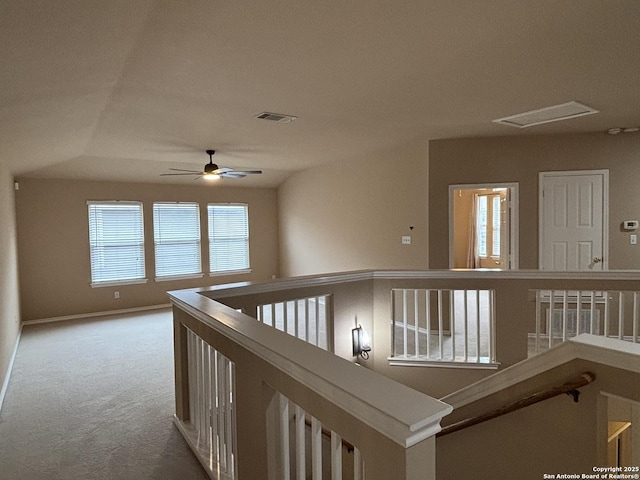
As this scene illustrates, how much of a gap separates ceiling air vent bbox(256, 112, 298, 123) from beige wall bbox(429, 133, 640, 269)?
2.19 meters

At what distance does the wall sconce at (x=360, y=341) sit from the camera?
3.95 metres

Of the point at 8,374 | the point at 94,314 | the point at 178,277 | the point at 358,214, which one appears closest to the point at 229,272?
the point at 178,277

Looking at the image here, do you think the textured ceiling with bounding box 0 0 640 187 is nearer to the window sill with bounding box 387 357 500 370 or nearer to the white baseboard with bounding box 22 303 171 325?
the window sill with bounding box 387 357 500 370

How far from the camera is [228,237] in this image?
8609mm

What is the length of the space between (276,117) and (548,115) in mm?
2843

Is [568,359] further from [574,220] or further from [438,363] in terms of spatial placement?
[574,220]

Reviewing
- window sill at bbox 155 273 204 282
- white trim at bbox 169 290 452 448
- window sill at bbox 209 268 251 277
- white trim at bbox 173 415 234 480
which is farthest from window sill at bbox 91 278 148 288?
white trim at bbox 169 290 452 448

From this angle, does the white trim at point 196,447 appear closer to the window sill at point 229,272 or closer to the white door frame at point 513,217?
the white door frame at point 513,217

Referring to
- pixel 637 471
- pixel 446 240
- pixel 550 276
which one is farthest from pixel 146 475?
pixel 446 240

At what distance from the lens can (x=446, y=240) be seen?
5.46 meters

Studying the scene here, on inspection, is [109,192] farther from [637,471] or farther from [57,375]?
[637,471]

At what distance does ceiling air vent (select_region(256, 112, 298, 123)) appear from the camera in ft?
13.4

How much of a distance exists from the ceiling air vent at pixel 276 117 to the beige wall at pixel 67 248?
13.9 ft

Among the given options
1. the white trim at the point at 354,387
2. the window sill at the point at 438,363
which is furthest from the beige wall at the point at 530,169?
the white trim at the point at 354,387
